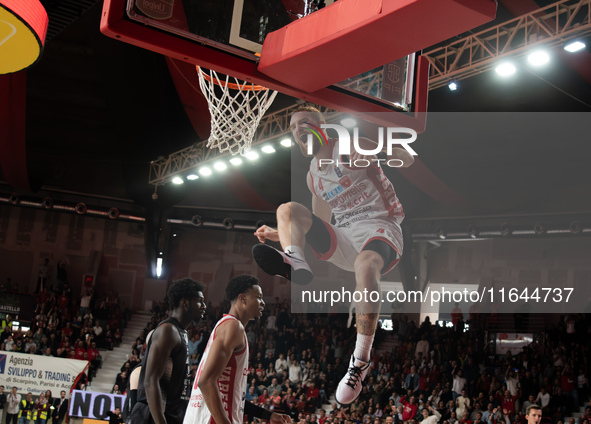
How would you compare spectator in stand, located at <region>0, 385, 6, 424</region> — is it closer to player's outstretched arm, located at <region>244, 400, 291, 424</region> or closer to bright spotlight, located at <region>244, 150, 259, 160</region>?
bright spotlight, located at <region>244, 150, 259, 160</region>

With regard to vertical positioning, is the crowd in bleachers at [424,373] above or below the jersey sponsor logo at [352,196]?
below

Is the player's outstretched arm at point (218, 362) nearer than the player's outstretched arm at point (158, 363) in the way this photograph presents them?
Yes

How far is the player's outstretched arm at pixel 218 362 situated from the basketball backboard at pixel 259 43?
181 centimetres

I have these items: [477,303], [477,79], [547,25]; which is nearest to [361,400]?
[477,303]

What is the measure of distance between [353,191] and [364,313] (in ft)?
5.02

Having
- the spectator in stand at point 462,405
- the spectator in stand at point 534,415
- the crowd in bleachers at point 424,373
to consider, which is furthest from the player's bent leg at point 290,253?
the spectator in stand at point 462,405

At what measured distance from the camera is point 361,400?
12156 millimetres

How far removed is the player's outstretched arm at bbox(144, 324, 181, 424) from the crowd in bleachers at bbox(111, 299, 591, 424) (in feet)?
25.3

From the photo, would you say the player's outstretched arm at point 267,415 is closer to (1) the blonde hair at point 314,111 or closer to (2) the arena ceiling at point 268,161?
(1) the blonde hair at point 314,111

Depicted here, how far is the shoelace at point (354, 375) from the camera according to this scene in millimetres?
Result: 8008

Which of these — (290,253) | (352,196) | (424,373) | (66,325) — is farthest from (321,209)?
(66,325)

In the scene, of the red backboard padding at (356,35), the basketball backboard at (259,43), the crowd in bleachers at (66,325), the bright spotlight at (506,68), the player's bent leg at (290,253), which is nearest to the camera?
the red backboard padding at (356,35)

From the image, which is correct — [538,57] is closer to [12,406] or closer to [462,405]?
[462,405]

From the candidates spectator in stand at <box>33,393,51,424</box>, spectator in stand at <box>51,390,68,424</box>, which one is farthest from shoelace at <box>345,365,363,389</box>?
spectator in stand at <box>33,393,51,424</box>
